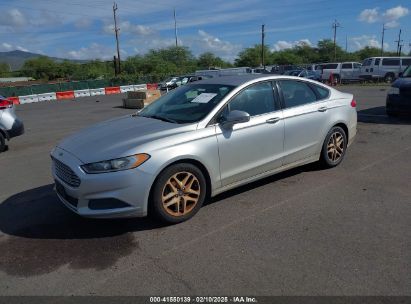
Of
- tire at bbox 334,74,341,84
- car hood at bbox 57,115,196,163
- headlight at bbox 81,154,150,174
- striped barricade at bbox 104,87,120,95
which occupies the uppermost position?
car hood at bbox 57,115,196,163

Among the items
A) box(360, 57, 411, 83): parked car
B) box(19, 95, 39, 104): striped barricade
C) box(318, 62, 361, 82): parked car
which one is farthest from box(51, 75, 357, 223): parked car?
box(318, 62, 361, 82): parked car

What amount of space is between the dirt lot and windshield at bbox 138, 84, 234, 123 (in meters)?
1.14

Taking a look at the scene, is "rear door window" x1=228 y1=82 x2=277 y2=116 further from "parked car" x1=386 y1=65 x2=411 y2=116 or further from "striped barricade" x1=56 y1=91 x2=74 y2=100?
"striped barricade" x1=56 y1=91 x2=74 y2=100

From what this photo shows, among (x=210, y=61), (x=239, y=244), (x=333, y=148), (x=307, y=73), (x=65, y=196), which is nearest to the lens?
(x=239, y=244)

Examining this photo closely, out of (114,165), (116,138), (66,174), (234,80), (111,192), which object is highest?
(234,80)

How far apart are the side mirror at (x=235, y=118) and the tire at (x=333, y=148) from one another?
6.14ft

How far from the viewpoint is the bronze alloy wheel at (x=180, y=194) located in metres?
4.04

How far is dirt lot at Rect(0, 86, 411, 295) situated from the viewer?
3.07 metres

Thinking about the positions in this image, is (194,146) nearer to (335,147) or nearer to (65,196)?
(65,196)

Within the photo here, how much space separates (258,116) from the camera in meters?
4.80

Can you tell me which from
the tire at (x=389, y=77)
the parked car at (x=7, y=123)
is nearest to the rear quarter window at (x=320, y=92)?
the parked car at (x=7, y=123)

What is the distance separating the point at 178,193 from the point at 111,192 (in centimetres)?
73

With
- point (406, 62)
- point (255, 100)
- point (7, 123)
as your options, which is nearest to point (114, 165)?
point (255, 100)

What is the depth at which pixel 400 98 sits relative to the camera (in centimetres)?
1023
